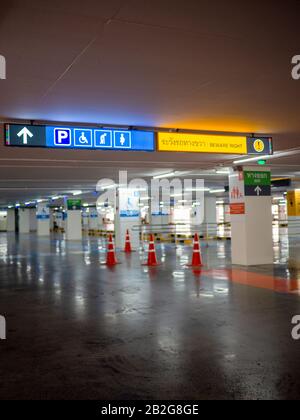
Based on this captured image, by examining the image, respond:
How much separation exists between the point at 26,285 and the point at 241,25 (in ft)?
30.9

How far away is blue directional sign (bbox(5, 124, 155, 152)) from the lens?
8.10m

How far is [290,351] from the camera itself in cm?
566

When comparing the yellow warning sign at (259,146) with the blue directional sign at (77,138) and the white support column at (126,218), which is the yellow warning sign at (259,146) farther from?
the white support column at (126,218)

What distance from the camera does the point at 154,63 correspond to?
220 inches

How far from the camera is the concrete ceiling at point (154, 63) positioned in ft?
13.8

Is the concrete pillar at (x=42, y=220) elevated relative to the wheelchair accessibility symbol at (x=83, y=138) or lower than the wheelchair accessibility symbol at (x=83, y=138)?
lower

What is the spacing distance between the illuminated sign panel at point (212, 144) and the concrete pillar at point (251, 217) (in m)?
5.15

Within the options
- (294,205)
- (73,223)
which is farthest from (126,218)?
(294,205)

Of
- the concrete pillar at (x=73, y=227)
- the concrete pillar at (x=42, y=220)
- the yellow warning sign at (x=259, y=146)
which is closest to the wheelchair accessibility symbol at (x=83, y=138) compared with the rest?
the yellow warning sign at (x=259, y=146)

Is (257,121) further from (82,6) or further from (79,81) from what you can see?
(82,6)

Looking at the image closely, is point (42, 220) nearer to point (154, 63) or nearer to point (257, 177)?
point (257, 177)

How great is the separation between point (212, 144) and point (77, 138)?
299 cm
